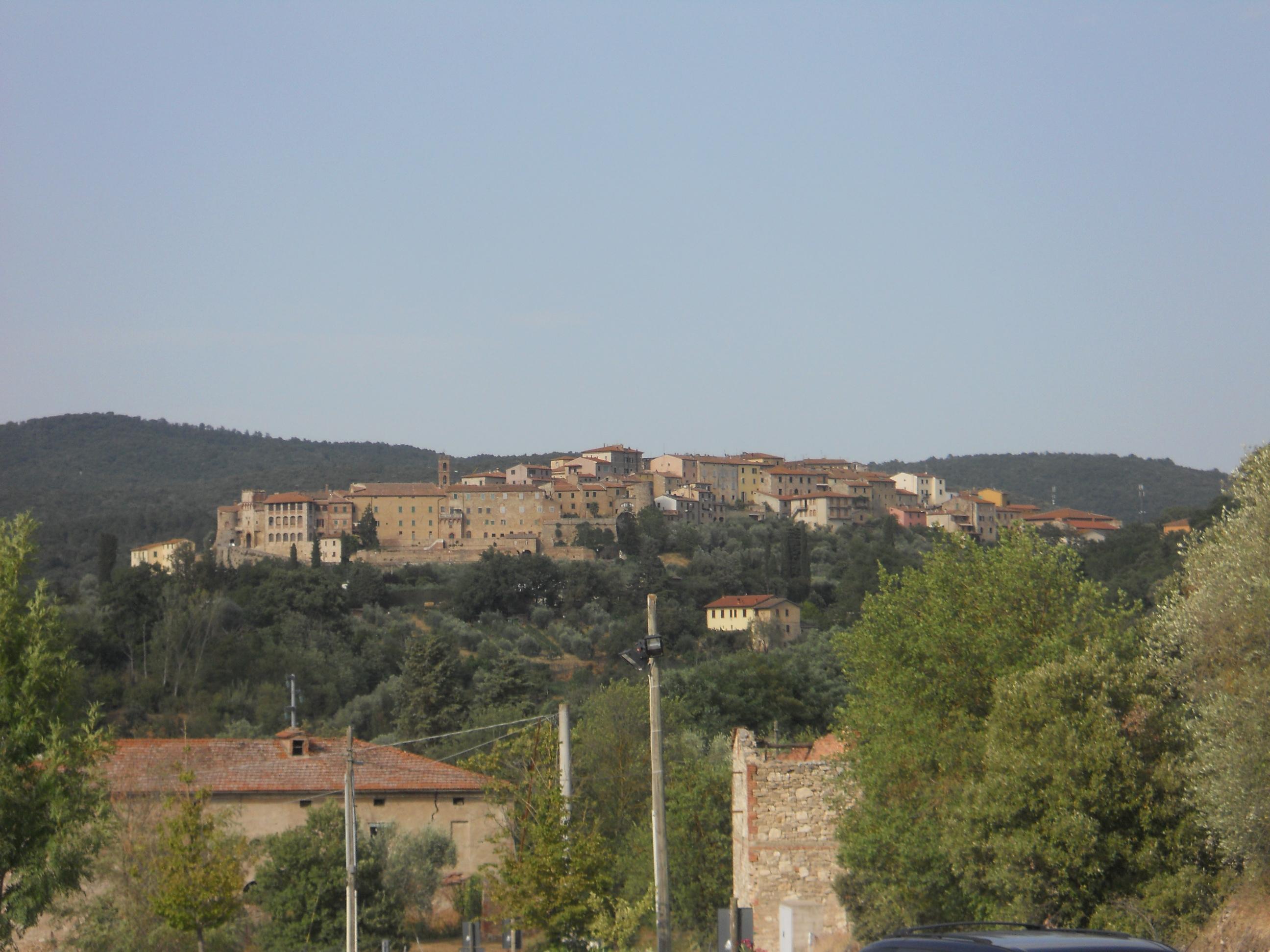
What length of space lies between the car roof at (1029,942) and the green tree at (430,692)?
59116 mm

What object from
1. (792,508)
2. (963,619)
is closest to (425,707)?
(963,619)

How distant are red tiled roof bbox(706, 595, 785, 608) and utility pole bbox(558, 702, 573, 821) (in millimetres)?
95957

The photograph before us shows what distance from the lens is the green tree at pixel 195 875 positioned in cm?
2216

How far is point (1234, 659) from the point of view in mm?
17297

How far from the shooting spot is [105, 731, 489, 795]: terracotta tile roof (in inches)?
1341

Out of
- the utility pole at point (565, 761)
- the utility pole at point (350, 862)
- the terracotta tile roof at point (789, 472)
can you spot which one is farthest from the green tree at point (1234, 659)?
the terracotta tile roof at point (789, 472)

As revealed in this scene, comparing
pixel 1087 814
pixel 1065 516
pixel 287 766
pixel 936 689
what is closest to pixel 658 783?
pixel 1087 814

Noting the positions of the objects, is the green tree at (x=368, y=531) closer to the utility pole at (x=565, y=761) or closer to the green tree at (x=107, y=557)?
the green tree at (x=107, y=557)

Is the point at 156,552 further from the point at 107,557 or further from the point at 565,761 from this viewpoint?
the point at 565,761

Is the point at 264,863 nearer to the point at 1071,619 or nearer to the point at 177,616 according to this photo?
the point at 1071,619

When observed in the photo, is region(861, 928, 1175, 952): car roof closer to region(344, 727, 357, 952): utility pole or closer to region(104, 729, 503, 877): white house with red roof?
region(344, 727, 357, 952): utility pole

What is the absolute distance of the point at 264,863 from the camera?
82.0 ft

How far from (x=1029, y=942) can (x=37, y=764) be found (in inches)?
429

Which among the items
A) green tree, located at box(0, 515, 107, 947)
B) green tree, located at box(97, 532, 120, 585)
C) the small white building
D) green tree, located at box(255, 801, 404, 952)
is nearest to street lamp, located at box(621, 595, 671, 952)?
green tree, located at box(0, 515, 107, 947)
